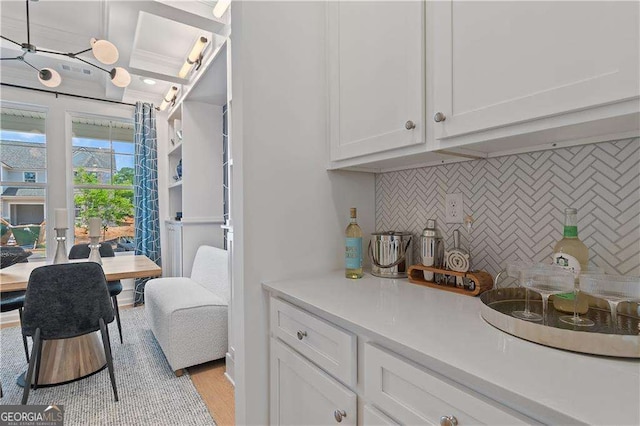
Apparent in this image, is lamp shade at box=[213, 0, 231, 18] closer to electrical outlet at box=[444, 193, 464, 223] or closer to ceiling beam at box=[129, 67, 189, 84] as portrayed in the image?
ceiling beam at box=[129, 67, 189, 84]

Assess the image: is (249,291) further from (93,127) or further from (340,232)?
(93,127)

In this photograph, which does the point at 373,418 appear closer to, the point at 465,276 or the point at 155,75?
the point at 465,276

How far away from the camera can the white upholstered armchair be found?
224cm

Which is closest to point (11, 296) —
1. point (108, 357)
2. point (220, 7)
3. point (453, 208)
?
point (108, 357)

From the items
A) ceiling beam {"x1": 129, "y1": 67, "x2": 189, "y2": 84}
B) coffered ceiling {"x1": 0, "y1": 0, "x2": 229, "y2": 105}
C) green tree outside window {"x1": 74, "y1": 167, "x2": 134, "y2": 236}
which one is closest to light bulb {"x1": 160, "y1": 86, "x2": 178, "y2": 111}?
coffered ceiling {"x1": 0, "y1": 0, "x2": 229, "y2": 105}

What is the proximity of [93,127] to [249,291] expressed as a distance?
4.06m

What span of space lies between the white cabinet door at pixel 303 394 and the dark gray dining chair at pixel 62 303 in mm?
1352

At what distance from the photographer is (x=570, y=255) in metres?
0.91

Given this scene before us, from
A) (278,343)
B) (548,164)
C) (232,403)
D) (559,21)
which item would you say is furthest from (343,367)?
(232,403)

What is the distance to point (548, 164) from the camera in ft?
3.52

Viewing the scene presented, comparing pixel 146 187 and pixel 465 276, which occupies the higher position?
pixel 146 187

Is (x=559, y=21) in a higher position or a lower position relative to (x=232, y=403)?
higher

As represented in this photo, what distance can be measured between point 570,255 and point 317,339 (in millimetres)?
786

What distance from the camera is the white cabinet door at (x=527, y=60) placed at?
0.70 meters
